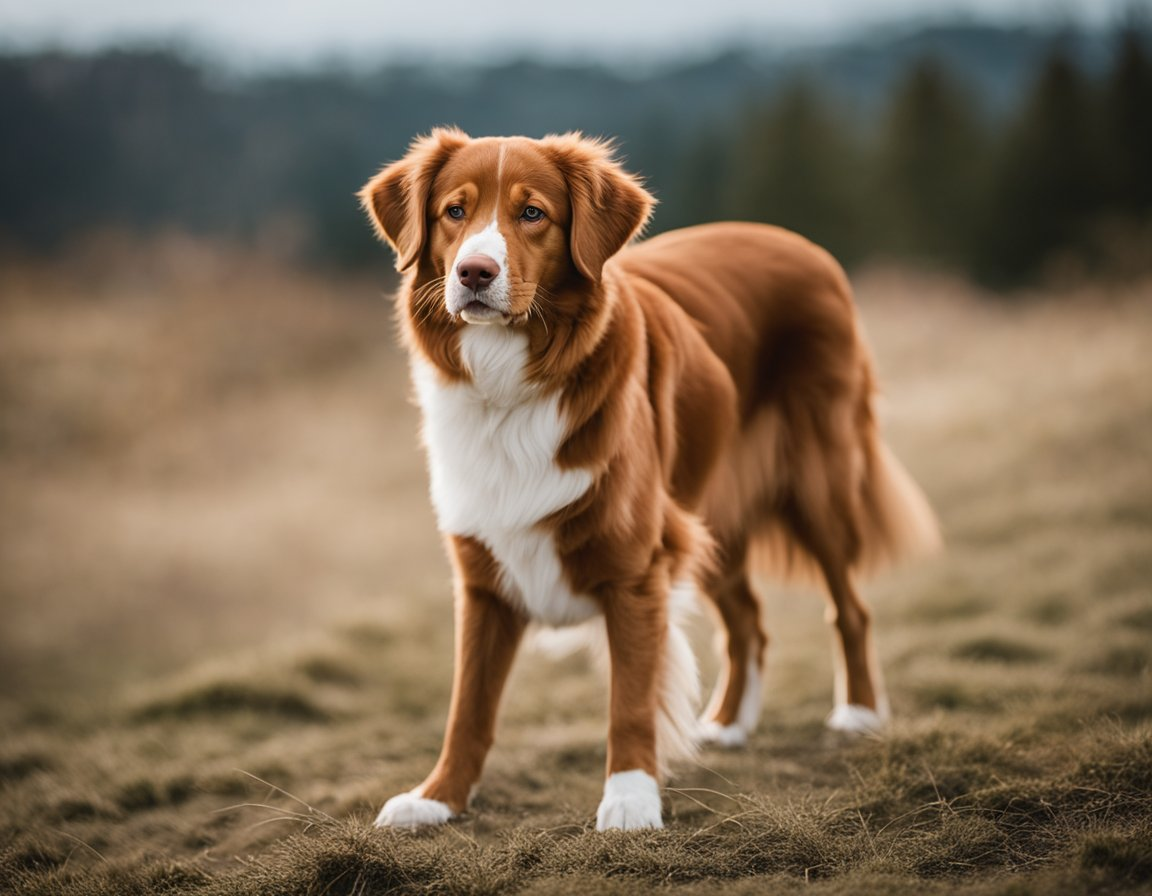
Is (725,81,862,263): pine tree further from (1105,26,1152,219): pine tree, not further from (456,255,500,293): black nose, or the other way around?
(456,255,500,293): black nose

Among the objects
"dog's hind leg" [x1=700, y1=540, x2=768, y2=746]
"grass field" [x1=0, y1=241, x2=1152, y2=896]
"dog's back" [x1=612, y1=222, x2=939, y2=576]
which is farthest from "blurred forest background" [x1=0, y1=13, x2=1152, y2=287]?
"dog's hind leg" [x1=700, y1=540, x2=768, y2=746]

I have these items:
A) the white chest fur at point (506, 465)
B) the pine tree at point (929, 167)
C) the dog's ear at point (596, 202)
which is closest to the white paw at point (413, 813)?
the white chest fur at point (506, 465)

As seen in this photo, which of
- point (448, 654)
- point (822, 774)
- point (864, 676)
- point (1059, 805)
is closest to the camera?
point (1059, 805)

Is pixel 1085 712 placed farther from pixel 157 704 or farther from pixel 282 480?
pixel 282 480

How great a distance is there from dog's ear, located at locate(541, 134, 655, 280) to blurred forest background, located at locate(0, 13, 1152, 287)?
584 inches

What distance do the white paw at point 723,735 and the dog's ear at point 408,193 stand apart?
2.14 meters

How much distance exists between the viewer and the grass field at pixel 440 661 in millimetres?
2742

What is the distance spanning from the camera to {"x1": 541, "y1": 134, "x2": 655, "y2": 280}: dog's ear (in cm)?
315

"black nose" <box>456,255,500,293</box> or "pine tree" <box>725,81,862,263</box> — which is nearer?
"black nose" <box>456,255,500,293</box>

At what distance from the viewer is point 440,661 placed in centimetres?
617

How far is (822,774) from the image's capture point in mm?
3527

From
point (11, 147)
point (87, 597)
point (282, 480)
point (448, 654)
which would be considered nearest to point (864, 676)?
point (448, 654)

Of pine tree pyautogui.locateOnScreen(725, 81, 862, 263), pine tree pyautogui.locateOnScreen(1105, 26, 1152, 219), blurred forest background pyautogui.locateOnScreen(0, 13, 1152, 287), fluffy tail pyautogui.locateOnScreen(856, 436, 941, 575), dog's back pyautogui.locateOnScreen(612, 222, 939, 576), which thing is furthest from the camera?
pine tree pyautogui.locateOnScreen(725, 81, 862, 263)

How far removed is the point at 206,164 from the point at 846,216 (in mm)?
14336
